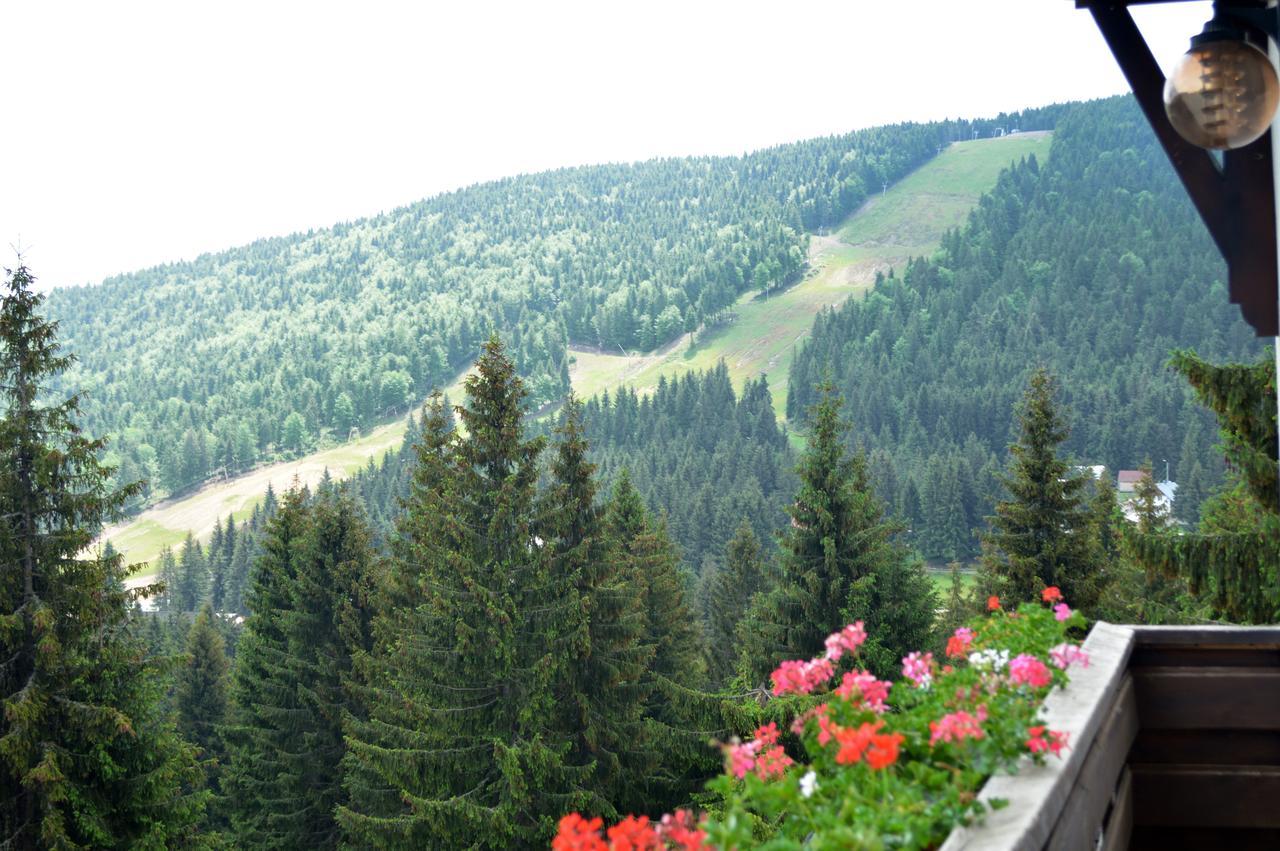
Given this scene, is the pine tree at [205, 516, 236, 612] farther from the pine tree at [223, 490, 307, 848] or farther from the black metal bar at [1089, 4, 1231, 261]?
the black metal bar at [1089, 4, 1231, 261]

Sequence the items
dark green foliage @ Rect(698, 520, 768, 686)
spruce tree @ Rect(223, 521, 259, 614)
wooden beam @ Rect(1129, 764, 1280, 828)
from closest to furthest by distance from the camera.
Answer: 1. wooden beam @ Rect(1129, 764, 1280, 828)
2. dark green foliage @ Rect(698, 520, 768, 686)
3. spruce tree @ Rect(223, 521, 259, 614)

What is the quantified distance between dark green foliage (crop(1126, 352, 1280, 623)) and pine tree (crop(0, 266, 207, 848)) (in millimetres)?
11448

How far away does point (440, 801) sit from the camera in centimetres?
1345

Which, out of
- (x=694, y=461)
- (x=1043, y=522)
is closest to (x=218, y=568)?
(x=694, y=461)

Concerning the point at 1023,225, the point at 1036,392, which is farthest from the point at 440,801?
the point at 1023,225

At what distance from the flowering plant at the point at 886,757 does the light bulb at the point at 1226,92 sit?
1.71 metres

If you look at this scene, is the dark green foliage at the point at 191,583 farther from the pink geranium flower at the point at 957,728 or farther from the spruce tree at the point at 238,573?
→ the pink geranium flower at the point at 957,728

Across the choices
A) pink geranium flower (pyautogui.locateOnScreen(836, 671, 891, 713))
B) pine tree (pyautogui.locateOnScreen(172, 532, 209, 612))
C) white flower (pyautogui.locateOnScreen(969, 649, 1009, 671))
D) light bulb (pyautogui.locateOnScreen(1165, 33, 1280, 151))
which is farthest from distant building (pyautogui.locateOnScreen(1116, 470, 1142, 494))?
pink geranium flower (pyautogui.locateOnScreen(836, 671, 891, 713))

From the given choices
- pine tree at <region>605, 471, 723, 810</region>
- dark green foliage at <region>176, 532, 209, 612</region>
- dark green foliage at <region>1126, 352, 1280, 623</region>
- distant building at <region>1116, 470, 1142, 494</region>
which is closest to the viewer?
dark green foliage at <region>1126, 352, 1280, 623</region>

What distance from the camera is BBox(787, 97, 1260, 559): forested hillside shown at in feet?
329

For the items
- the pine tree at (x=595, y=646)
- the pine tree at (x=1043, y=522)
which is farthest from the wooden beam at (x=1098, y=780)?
the pine tree at (x=1043, y=522)

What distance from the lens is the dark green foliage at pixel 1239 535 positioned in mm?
9203

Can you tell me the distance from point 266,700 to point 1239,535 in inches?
704

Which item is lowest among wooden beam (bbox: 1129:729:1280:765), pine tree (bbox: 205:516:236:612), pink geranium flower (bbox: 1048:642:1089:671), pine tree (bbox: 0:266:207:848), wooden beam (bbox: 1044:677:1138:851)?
pine tree (bbox: 205:516:236:612)
